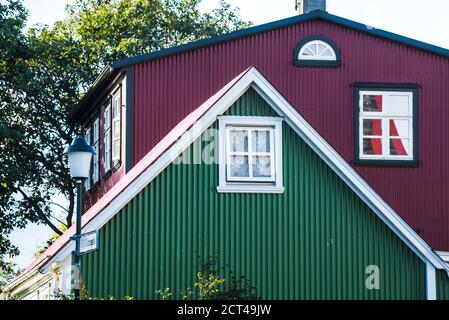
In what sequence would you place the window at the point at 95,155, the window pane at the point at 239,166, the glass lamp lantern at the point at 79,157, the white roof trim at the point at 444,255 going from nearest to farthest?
1. the glass lamp lantern at the point at 79,157
2. the window pane at the point at 239,166
3. the white roof trim at the point at 444,255
4. the window at the point at 95,155

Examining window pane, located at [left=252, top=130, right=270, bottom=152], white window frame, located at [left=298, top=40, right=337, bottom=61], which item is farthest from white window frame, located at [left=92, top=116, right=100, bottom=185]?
window pane, located at [left=252, top=130, right=270, bottom=152]

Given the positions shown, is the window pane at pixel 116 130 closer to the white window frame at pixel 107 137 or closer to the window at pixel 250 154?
the white window frame at pixel 107 137

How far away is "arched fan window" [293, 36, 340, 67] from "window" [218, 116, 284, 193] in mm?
8153

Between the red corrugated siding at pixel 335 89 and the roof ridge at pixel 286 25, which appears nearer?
the red corrugated siding at pixel 335 89

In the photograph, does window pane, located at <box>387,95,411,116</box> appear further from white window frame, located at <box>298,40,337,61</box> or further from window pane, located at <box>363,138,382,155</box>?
white window frame, located at <box>298,40,337,61</box>

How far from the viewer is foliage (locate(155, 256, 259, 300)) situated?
78.0 ft

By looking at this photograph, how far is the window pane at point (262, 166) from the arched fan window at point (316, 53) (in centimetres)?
823

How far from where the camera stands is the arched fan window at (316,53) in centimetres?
3366

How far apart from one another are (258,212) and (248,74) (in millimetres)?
2644

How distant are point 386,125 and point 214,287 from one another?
34.7ft

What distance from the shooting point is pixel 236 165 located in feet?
84.4

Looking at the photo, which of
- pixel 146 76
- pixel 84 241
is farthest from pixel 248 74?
pixel 146 76

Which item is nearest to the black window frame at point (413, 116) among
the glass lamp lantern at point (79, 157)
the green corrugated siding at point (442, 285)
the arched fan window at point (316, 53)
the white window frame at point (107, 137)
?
the arched fan window at point (316, 53)

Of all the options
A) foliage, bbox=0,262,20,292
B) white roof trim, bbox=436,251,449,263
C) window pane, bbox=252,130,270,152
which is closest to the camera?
window pane, bbox=252,130,270,152
